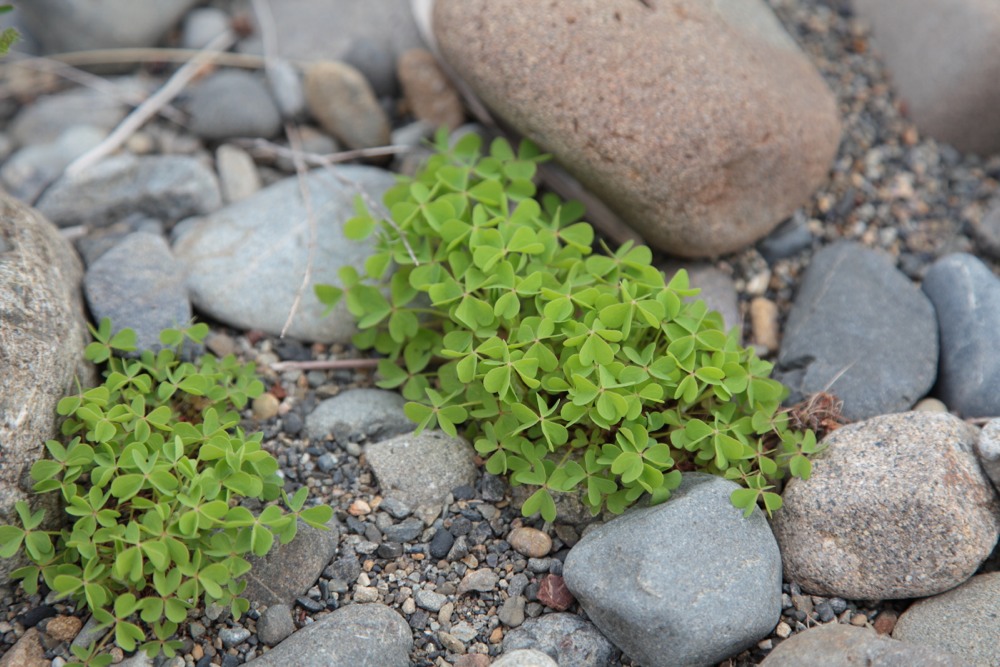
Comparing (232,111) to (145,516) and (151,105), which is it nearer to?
(151,105)

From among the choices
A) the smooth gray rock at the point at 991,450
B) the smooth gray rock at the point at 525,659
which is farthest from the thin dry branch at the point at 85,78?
the smooth gray rock at the point at 991,450

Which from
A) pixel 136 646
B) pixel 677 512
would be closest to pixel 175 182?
pixel 136 646

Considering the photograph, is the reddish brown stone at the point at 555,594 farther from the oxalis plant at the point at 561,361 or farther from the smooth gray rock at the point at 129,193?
the smooth gray rock at the point at 129,193

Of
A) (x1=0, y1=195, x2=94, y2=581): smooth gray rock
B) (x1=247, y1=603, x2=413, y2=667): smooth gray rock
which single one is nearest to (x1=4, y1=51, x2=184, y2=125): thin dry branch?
(x1=0, y1=195, x2=94, y2=581): smooth gray rock

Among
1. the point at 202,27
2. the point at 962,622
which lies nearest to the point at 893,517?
the point at 962,622

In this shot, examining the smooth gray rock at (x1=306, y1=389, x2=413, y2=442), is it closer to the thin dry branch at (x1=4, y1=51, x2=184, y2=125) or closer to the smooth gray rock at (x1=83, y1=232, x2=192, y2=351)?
the smooth gray rock at (x1=83, y1=232, x2=192, y2=351)

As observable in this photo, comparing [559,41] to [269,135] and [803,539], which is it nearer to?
[269,135]
